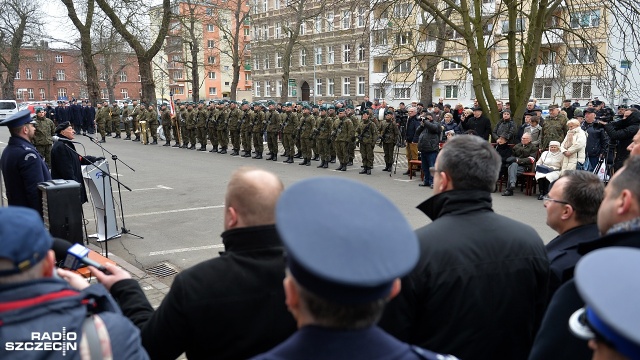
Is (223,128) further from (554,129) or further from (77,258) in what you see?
(77,258)

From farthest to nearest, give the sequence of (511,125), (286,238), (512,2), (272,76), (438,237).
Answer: (272,76) → (512,2) → (511,125) → (438,237) → (286,238)

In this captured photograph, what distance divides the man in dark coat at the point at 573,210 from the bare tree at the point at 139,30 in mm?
25178

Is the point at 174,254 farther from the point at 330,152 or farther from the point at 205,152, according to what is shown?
the point at 205,152

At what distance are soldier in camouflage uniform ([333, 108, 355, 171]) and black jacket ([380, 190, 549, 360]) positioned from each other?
13339 mm

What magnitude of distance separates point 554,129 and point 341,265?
12.3 meters

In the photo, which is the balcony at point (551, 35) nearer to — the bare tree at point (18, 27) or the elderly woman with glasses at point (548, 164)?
the elderly woman with glasses at point (548, 164)

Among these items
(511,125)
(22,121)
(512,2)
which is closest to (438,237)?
(22,121)

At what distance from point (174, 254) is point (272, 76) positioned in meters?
60.1

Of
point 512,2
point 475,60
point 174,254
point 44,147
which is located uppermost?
point 512,2

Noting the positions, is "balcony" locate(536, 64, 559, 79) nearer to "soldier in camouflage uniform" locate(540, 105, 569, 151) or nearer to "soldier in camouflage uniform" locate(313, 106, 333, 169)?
"soldier in camouflage uniform" locate(540, 105, 569, 151)

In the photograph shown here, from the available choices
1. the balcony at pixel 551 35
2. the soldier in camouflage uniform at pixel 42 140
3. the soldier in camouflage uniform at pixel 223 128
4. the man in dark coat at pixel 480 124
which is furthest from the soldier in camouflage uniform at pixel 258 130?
the balcony at pixel 551 35

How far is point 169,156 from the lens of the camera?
19.6 metres

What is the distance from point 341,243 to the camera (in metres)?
1.18

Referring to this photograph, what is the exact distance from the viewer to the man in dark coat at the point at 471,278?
228cm
